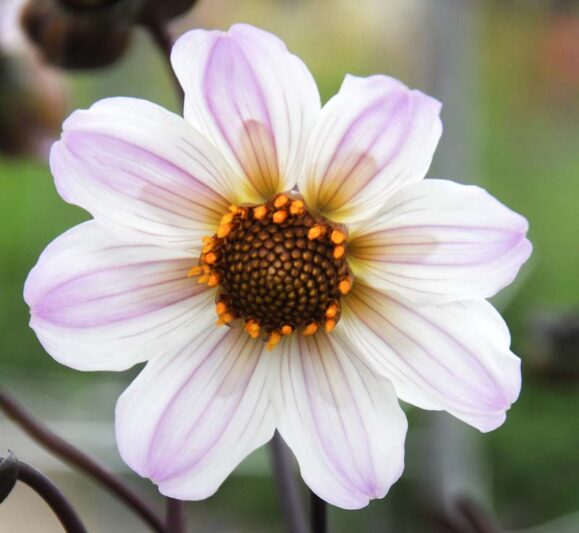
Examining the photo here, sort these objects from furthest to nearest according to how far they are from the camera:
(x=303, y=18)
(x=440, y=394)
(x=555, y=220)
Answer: (x=555, y=220)
(x=303, y=18)
(x=440, y=394)

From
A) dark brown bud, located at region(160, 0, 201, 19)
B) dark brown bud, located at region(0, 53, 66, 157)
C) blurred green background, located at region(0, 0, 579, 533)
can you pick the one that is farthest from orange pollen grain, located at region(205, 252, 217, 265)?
blurred green background, located at region(0, 0, 579, 533)

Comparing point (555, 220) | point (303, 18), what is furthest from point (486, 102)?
point (303, 18)

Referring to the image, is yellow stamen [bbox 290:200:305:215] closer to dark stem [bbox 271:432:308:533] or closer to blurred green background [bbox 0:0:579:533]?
dark stem [bbox 271:432:308:533]

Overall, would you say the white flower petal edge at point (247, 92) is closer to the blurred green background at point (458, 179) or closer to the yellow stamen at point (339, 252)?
the yellow stamen at point (339, 252)

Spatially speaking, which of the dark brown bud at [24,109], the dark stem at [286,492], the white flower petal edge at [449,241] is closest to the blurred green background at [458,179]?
the dark brown bud at [24,109]

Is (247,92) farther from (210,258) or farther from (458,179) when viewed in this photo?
(458,179)

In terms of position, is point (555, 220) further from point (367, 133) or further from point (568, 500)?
point (367, 133)
